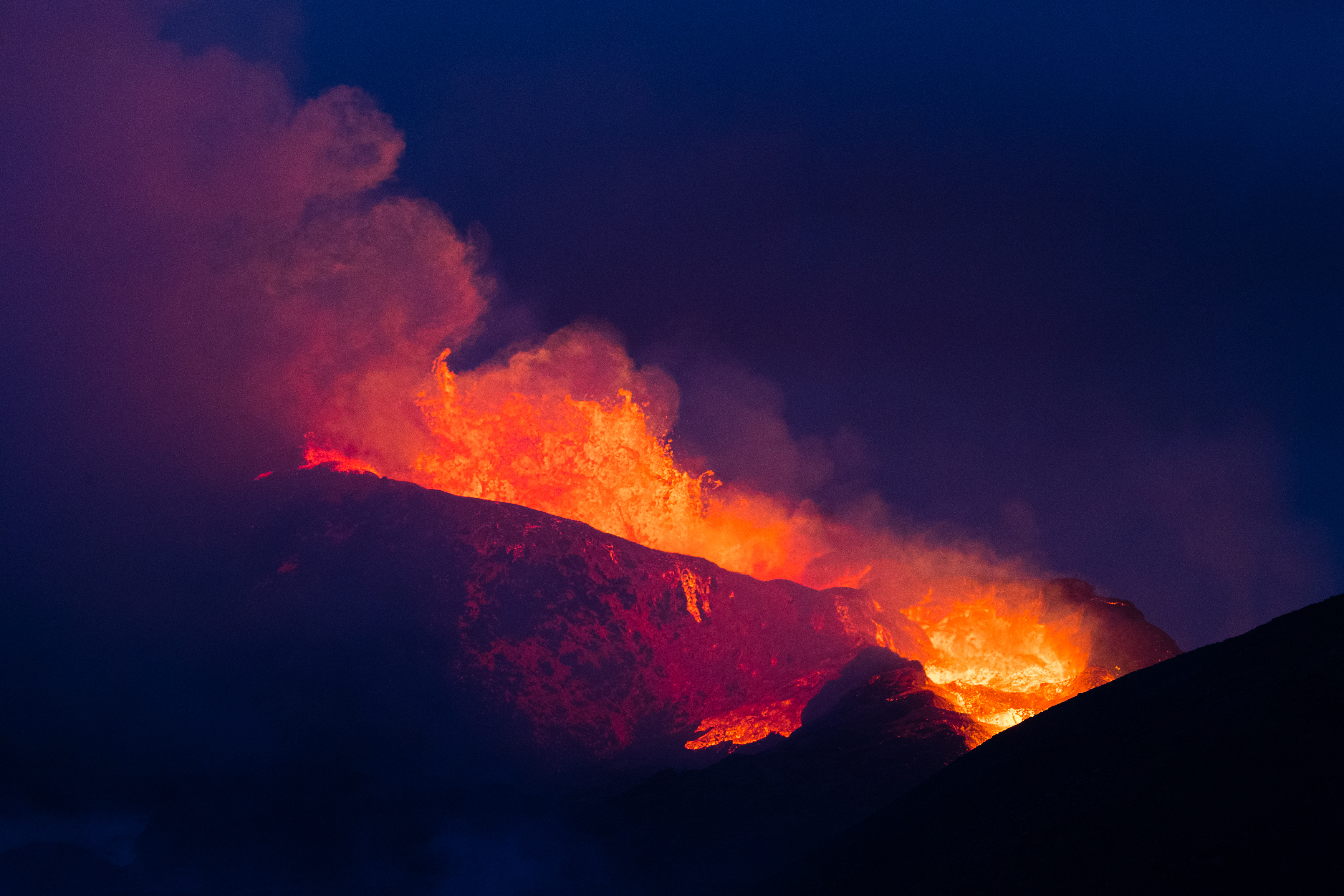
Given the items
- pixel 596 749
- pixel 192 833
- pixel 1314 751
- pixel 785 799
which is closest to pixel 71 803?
pixel 192 833

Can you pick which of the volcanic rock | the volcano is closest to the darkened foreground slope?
the volcanic rock

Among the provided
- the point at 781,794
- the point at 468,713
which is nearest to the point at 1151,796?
the point at 781,794

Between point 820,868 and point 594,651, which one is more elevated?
point 594,651

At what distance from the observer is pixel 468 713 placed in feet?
177

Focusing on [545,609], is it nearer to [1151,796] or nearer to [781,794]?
[781,794]

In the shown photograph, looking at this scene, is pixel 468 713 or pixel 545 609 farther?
pixel 545 609

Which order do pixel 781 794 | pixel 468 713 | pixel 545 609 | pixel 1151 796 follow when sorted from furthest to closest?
pixel 545 609
pixel 468 713
pixel 781 794
pixel 1151 796

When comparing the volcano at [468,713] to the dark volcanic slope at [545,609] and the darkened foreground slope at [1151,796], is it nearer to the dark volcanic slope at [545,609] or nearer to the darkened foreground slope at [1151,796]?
the dark volcanic slope at [545,609]

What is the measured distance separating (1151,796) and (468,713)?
35727mm

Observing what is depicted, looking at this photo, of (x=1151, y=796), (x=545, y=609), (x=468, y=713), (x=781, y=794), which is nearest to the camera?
(x=1151, y=796)

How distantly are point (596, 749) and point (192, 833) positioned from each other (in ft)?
64.1

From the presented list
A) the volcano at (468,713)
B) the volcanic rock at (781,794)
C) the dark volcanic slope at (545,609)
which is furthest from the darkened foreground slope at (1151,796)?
the dark volcanic slope at (545,609)

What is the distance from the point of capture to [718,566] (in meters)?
65.7

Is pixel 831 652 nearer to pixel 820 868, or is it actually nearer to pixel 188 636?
pixel 820 868
